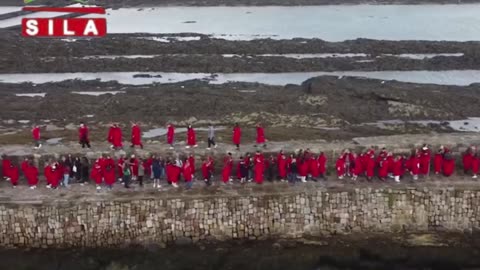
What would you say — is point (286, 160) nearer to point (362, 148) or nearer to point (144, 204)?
point (362, 148)

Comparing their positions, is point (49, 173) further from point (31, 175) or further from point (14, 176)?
point (14, 176)

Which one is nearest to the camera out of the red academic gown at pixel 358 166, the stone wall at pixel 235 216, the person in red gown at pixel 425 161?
the stone wall at pixel 235 216

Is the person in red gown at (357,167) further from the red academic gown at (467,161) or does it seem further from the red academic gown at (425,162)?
the red academic gown at (467,161)

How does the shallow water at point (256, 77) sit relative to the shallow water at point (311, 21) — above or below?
below

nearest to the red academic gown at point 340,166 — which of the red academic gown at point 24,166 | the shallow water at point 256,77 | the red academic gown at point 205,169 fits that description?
the red academic gown at point 205,169

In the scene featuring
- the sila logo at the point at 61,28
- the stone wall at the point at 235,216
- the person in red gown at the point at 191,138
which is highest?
the sila logo at the point at 61,28

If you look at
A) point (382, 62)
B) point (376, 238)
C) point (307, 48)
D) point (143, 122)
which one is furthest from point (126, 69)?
point (376, 238)

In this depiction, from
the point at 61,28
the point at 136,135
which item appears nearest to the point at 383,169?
the point at 136,135

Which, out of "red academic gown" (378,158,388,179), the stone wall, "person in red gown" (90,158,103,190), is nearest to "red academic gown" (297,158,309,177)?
the stone wall
